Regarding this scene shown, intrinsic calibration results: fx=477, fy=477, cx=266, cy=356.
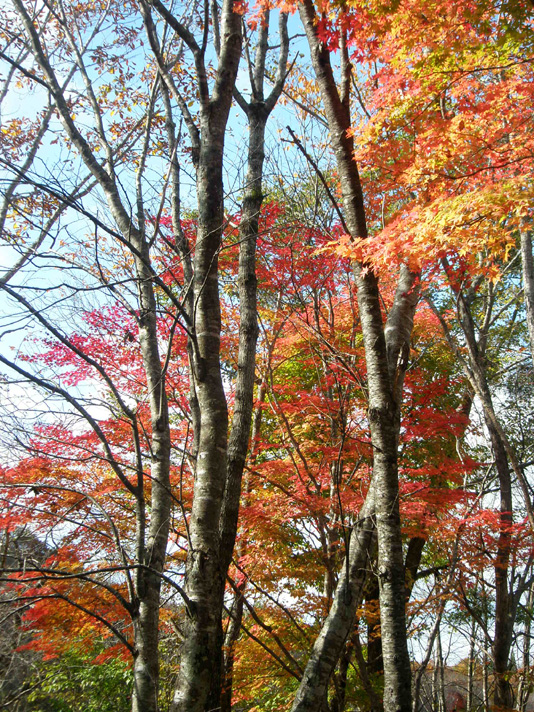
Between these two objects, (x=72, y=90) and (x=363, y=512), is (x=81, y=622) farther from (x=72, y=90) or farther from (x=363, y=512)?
(x=72, y=90)

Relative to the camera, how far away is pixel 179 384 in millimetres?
8094

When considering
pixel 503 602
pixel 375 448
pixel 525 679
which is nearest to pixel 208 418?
pixel 375 448

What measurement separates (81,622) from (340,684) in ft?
13.4

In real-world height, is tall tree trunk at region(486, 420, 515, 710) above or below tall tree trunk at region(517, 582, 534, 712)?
above

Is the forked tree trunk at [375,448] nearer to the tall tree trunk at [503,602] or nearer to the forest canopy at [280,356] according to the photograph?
the forest canopy at [280,356]

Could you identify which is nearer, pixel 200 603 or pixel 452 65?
pixel 200 603

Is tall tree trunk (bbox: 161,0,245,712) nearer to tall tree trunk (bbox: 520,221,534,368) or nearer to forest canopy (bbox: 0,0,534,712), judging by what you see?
forest canopy (bbox: 0,0,534,712)

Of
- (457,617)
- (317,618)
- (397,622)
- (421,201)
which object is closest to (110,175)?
(421,201)

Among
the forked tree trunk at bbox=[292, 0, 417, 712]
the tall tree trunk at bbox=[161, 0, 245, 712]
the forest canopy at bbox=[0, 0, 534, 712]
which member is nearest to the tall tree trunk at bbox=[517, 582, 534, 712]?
the forest canopy at bbox=[0, 0, 534, 712]

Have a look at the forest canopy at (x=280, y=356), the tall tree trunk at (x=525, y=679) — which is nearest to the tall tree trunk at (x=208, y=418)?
the forest canopy at (x=280, y=356)

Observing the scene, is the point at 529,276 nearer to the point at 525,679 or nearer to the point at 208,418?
the point at 525,679

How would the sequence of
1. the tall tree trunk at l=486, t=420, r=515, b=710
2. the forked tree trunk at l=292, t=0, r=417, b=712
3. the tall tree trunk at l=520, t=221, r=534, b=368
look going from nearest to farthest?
the forked tree trunk at l=292, t=0, r=417, b=712 < the tall tree trunk at l=486, t=420, r=515, b=710 < the tall tree trunk at l=520, t=221, r=534, b=368

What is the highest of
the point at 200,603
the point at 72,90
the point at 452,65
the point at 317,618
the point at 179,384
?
the point at 72,90

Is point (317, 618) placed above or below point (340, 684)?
above
